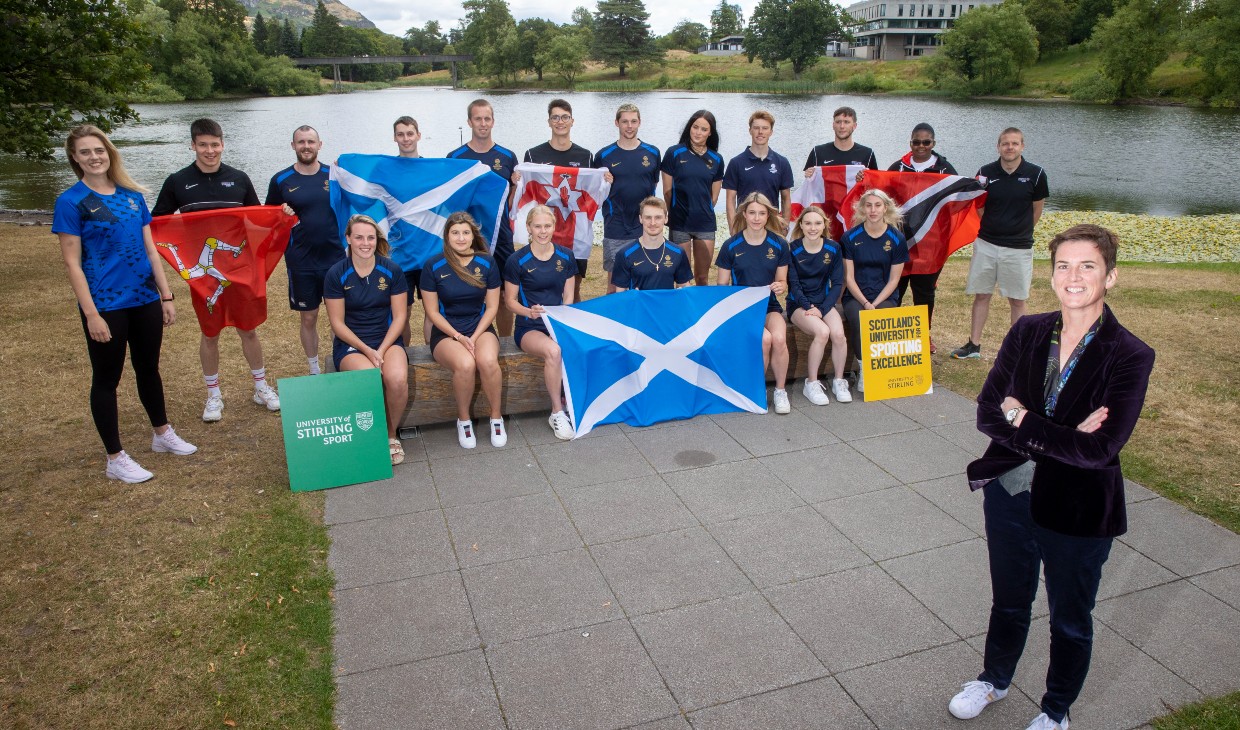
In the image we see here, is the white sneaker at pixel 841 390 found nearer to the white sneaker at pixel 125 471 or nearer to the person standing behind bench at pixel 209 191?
the person standing behind bench at pixel 209 191

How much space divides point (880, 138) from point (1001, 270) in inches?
1087

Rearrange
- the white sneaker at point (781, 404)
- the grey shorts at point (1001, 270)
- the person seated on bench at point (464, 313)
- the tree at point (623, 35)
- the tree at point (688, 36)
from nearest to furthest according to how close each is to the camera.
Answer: the person seated on bench at point (464, 313), the white sneaker at point (781, 404), the grey shorts at point (1001, 270), the tree at point (623, 35), the tree at point (688, 36)

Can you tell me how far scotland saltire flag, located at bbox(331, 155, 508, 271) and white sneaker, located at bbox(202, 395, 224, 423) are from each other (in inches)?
63.3

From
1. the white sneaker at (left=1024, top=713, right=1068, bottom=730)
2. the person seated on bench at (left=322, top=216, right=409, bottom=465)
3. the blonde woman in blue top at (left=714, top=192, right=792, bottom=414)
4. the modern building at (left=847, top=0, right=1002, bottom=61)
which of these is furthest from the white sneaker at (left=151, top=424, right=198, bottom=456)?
the modern building at (left=847, top=0, right=1002, bottom=61)

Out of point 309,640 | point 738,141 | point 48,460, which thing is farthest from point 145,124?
point 309,640

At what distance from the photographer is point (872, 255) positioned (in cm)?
629

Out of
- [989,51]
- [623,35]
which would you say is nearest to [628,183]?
[989,51]

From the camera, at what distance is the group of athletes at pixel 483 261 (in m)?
4.61

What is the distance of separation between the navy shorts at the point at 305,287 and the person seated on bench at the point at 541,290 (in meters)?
1.36

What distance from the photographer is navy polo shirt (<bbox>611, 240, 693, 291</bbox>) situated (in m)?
5.84

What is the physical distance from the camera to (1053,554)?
2.54 metres

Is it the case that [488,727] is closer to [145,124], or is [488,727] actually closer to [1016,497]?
[1016,497]

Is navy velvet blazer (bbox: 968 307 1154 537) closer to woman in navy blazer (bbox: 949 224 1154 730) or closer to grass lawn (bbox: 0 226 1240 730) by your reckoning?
woman in navy blazer (bbox: 949 224 1154 730)

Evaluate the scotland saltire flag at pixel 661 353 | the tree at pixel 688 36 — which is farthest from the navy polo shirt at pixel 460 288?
the tree at pixel 688 36
